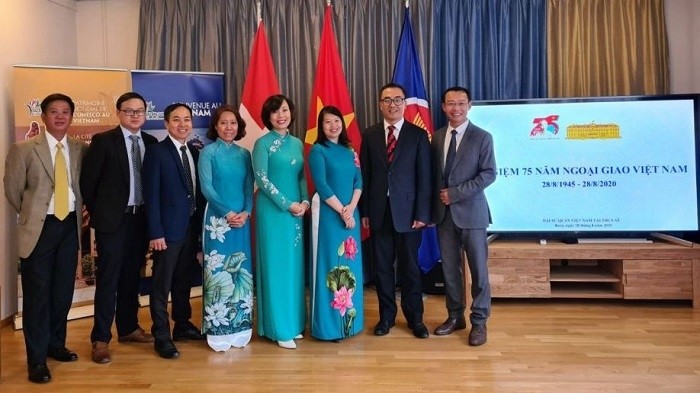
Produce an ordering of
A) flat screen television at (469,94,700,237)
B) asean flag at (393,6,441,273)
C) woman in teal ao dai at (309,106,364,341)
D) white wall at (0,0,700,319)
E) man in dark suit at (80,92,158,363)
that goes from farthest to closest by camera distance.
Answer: asean flag at (393,6,441,273) < flat screen television at (469,94,700,237) < white wall at (0,0,700,319) < woman in teal ao dai at (309,106,364,341) < man in dark suit at (80,92,158,363)

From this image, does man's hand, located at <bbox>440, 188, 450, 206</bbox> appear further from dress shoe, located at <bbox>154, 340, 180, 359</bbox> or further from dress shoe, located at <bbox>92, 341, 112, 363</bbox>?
dress shoe, located at <bbox>92, 341, 112, 363</bbox>

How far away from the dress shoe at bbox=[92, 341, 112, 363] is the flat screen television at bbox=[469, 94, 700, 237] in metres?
2.67

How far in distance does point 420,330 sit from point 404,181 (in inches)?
35.1

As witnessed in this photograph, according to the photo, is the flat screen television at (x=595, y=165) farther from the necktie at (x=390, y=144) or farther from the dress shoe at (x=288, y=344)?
the dress shoe at (x=288, y=344)

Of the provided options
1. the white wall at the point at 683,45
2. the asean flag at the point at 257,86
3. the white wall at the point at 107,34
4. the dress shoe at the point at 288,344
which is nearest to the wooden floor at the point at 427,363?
the dress shoe at the point at 288,344

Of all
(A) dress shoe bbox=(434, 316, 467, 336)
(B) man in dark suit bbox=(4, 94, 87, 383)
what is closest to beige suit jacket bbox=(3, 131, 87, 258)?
(B) man in dark suit bbox=(4, 94, 87, 383)

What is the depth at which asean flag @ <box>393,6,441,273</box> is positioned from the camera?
4.33 meters

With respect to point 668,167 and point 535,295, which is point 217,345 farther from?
point 668,167

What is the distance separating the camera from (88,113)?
4.05 meters

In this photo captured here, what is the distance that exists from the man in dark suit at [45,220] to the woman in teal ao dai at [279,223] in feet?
3.23

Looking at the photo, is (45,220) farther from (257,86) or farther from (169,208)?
(257,86)

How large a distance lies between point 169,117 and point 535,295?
272cm

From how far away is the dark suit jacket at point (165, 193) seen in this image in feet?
10.1

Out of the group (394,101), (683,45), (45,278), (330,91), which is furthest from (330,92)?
(683,45)
